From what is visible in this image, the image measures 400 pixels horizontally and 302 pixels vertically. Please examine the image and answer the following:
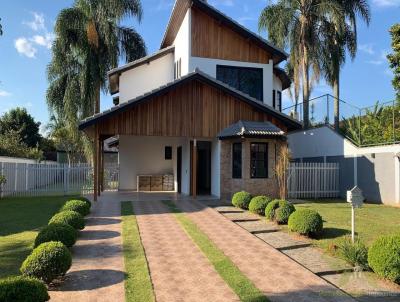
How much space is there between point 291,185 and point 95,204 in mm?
9826

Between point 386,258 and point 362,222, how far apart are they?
18.7ft

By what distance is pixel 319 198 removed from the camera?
64.7 feet

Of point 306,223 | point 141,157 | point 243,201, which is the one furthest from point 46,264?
point 141,157

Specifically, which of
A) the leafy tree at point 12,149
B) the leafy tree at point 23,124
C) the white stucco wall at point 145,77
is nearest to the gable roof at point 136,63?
the white stucco wall at point 145,77

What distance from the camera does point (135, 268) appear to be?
719 cm

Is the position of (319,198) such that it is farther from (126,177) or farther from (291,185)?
(126,177)

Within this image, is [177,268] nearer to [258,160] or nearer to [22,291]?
[22,291]

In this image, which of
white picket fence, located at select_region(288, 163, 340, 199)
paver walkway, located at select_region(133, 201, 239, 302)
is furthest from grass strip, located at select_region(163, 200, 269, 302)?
white picket fence, located at select_region(288, 163, 340, 199)

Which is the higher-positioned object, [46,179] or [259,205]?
[46,179]

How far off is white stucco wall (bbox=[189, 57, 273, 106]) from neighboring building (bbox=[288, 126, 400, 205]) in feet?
12.4

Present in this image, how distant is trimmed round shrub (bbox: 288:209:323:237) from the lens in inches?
379

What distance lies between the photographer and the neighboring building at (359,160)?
56.4 feet

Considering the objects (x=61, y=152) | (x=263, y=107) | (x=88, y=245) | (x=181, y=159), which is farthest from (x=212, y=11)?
(x=61, y=152)

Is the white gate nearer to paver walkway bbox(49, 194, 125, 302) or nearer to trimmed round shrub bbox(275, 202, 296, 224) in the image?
paver walkway bbox(49, 194, 125, 302)
